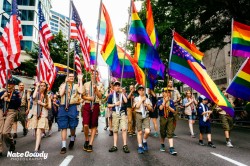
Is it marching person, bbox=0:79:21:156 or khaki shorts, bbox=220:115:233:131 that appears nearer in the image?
marching person, bbox=0:79:21:156

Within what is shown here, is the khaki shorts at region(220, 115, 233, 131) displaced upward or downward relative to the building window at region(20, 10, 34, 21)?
downward

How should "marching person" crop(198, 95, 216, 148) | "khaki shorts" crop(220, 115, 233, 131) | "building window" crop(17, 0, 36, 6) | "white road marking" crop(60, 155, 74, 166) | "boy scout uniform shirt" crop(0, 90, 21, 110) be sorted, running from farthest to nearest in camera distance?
"building window" crop(17, 0, 36, 6) < "khaki shorts" crop(220, 115, 233, 131) < "marching person" crop(198, 95, 216, 148) < "boy scout uniform shirt" crop(0, 90, 21, 110) < "white road marking" crop(60, 155, 74, 166)

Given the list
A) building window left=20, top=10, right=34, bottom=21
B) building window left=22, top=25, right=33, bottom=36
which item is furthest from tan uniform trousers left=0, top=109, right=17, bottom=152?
building window left=20, top=10, right=34, bottom=21

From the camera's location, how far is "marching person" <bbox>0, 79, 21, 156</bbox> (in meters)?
6.40

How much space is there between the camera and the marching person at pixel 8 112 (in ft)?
21.0

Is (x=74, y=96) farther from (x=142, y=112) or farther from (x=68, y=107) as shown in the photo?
(x=142, y=112)

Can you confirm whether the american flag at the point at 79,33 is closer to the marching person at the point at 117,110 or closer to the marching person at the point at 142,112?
the marching person at the point at 117,110

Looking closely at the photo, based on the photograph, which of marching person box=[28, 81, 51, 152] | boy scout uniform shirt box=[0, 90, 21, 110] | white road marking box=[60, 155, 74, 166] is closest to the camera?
white road marking box=[60, 155, 74, 166]

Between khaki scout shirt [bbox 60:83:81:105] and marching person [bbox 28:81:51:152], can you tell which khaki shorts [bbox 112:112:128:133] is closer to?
khaki scout shirt [bbox 60:83:81:105]

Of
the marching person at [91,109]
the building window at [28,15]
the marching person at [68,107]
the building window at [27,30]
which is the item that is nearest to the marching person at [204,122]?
the marching person at [91,109]

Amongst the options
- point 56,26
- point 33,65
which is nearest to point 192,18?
point 33,65

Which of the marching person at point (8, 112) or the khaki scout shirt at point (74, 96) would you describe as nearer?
A: the marching person at point (8, 112)

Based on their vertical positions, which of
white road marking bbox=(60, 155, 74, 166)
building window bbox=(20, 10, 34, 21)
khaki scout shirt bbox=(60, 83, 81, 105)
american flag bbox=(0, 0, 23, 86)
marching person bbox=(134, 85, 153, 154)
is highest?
building window bbox=(20, 10, 34, 21)

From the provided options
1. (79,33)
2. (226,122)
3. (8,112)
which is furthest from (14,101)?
(226,122)
